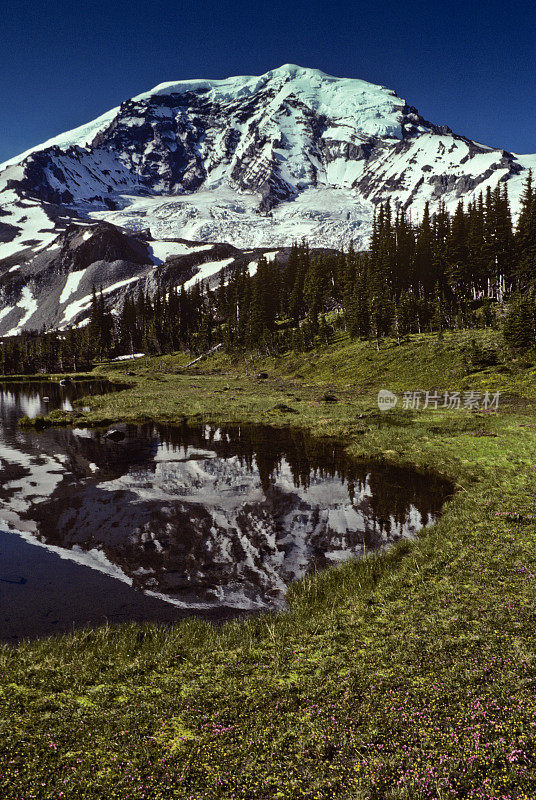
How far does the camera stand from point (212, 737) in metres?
6.36

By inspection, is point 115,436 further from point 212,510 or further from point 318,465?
point 212,510

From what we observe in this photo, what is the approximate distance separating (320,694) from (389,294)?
83251 mm

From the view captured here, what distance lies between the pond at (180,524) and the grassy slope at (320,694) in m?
1.61

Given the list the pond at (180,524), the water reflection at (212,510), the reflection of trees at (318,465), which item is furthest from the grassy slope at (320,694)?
the reflection of trees at (318,465)

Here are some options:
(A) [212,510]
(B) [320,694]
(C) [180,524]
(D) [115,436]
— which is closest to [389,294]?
(D) [115,436]

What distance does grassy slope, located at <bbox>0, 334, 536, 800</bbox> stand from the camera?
18.2ft

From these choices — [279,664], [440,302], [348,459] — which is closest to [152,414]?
[348,459]

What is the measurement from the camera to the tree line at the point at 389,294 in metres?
72.8

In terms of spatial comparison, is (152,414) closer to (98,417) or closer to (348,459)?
(98,417)

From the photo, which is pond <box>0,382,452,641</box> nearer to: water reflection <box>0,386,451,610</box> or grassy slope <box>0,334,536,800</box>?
water reflection <box>0,386,451,610</box>

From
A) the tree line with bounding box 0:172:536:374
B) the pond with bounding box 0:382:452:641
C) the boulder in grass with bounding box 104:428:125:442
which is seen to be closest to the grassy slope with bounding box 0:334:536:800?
the pond with bounding box 0:382:452:641

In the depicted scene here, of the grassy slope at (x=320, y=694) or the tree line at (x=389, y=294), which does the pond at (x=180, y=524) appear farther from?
the tree line at (x=389, y=294)

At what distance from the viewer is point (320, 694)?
7.21 metres

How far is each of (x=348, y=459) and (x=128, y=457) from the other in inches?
603
